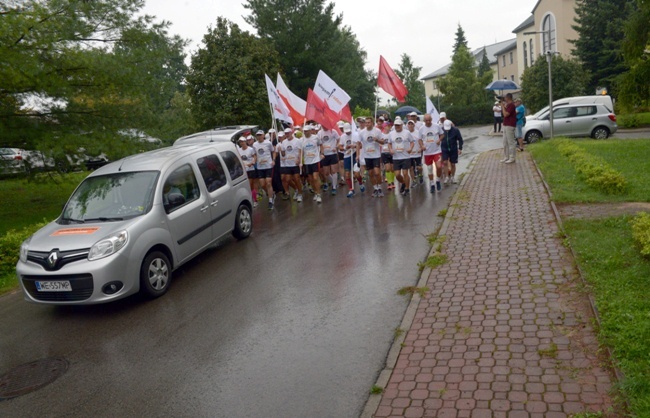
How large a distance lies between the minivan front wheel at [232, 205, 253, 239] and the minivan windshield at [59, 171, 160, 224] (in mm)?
2338

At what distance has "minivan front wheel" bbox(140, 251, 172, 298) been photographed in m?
7.79

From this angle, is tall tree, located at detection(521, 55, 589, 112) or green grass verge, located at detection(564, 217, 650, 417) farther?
tall tree, located at detection(521, 55, 589, 112)

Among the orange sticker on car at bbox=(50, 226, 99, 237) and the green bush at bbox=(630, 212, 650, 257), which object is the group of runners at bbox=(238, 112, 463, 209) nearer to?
the green bush at bbox=(630, 212, 650, 257)

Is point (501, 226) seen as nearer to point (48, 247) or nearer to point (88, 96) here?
point (48, 247)

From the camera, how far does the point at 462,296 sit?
22.3ft

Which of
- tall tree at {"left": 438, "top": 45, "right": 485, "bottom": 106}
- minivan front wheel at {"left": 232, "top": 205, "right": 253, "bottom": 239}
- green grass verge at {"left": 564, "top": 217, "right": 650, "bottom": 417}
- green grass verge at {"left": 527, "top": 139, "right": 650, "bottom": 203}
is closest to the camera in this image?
green grass verge at {"left": 564, "top": 217, "right": 650, "bottom": 417}

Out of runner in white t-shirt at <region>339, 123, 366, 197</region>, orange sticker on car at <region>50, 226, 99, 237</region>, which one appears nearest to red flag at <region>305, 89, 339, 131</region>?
runner in white t-shirt at <region>339, 123, 366, 197</region>

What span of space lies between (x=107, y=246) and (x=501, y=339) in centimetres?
479

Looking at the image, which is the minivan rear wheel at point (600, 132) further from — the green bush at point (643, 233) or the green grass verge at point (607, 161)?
the green bush at point (643, 233)

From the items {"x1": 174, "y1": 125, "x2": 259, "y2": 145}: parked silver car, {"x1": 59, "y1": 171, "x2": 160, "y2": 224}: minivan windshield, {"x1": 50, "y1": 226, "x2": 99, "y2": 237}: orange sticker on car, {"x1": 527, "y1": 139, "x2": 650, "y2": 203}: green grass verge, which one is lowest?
{"x1": 527, "y1": 139, "x2": 650, "y2": 203}: green grass verge

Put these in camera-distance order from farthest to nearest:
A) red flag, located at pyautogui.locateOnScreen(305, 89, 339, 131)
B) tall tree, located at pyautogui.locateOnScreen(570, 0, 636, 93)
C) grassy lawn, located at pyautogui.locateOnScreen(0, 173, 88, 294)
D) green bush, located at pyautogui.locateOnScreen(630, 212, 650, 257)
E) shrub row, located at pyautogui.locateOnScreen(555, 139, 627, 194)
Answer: tall tree, located at pyautogui.locateOnScreen(570, 0, 636, 93) < red flag, located at pyautogui.locateOnScreen(305, 89, 339, 131) < shrub row, located at pyautogui.locateOnScreen(555, 139, 627, 194) < grassy lawn, located at pyautogui.locateOnScreen(0, 173, 88, 294) < green bush, located at pyautogui.locateOnScreen(630, 212, 650, 257)

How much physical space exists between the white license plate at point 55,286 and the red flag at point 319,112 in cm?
866

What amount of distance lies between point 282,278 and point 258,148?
659 cm

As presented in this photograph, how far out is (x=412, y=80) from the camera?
71875 millimetres
